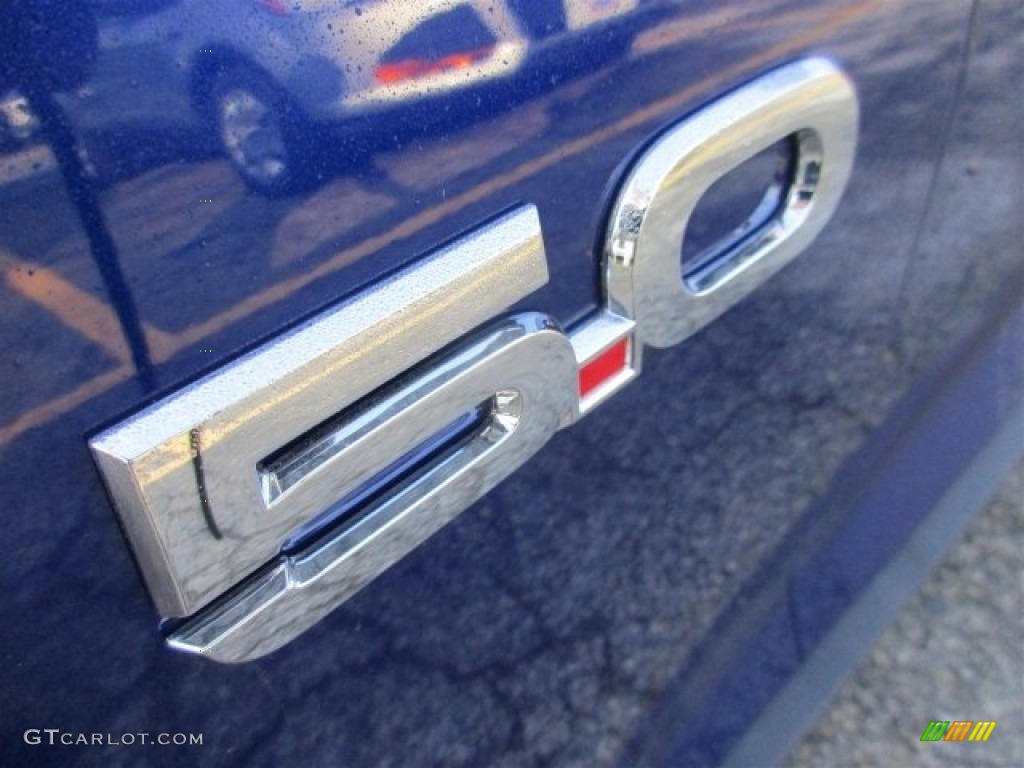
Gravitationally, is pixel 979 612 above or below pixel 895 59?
below

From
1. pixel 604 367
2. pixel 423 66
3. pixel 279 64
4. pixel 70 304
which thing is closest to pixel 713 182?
pixel 604 367

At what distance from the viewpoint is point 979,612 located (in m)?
2.03

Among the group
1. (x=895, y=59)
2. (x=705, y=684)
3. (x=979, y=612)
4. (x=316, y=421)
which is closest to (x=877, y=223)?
(x=895, y=59)

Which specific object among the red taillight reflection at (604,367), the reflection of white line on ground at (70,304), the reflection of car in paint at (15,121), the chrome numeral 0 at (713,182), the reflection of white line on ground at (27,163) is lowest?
the red taillight reflection at (604,367)

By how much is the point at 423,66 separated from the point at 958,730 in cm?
167

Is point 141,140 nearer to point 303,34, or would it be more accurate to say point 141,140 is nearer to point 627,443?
point 303,34

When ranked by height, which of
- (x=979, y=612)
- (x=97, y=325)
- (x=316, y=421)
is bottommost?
(x=979, y=612)

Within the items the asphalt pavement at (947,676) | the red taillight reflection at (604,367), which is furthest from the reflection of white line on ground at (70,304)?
the asphalt pavement at (947,676)

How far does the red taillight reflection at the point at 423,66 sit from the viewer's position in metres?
0.64

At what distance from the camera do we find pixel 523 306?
2.51ft

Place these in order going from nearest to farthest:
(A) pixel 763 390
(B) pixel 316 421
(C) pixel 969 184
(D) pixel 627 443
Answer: (B) pixel 316 421, (D) pixel 627 443, (A) pixel 763 390, (C) pixel 969 184

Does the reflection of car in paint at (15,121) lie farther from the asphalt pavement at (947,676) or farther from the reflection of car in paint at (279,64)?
the asphalt pavement at (947,676)

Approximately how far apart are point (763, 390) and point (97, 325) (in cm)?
76

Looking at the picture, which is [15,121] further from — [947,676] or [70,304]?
[947,676]
